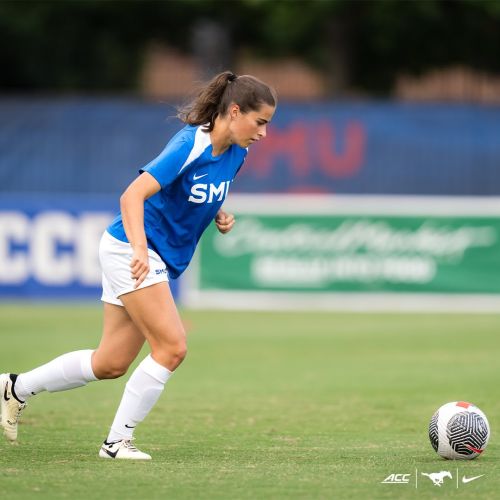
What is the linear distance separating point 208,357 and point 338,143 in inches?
388

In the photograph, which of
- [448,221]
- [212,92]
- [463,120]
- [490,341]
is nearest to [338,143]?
[463,120]

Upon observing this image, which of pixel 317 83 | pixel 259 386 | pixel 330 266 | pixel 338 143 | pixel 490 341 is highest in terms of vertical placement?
pixel 317 83

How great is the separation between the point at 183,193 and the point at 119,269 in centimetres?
54

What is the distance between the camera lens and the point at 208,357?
1340 centimetres

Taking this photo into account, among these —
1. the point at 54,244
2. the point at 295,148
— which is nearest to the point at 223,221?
the point at 54,244

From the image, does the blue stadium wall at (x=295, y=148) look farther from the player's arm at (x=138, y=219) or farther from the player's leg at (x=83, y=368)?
the player's arm at (x=138, y=219)

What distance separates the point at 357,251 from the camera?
19.5 metres

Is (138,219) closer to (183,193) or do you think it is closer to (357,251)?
(183,193)

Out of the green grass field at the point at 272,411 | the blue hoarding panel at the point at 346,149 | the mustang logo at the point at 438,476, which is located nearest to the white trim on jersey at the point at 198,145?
the green grass field at the point at 272,411

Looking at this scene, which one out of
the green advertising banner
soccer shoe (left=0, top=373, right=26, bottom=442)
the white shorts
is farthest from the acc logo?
the green advertising banner

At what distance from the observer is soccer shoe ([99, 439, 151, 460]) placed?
658 centimetres

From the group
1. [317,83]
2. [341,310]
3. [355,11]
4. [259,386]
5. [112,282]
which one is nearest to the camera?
[112,282]

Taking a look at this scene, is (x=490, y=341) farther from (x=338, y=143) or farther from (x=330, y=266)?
(x=338, y=143)

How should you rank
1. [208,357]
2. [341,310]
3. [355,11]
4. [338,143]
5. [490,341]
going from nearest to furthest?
1. [208,357]
2. [490,341]
3. [341,310]
4. [338,143]
5. [355,11]
